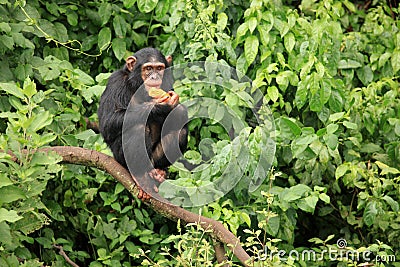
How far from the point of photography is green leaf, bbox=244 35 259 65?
17.3 ft

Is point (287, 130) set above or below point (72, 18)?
below

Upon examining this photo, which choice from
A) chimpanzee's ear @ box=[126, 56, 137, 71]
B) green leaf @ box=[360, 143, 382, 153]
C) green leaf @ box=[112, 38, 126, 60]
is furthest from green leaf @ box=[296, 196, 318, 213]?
green leaf @ box=[112, 38, 126, 60]

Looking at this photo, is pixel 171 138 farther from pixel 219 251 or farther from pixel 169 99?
pixel 219 251

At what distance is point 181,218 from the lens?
4.16 m

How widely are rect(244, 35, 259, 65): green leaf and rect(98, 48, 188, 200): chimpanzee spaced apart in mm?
761

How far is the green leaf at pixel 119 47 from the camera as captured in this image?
581 centimetres

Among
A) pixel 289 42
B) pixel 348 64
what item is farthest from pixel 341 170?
pixel 348 64

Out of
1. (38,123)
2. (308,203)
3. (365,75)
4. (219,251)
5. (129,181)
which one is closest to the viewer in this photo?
(38,123)

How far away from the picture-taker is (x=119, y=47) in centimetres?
585

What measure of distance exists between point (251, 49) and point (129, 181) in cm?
155

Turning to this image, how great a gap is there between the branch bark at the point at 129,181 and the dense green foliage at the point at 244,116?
0.49m

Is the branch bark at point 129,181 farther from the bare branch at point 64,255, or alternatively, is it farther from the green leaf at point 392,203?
the green leaf at point 392,203

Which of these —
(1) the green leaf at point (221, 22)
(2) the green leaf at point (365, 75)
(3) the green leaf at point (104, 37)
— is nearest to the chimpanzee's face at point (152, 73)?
(1) the green leaf at point (221, 22)

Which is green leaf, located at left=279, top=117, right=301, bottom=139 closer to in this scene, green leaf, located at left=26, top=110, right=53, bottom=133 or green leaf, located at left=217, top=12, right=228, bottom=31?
green leaf, located at left=217, top=12, right=228, bottom=31
